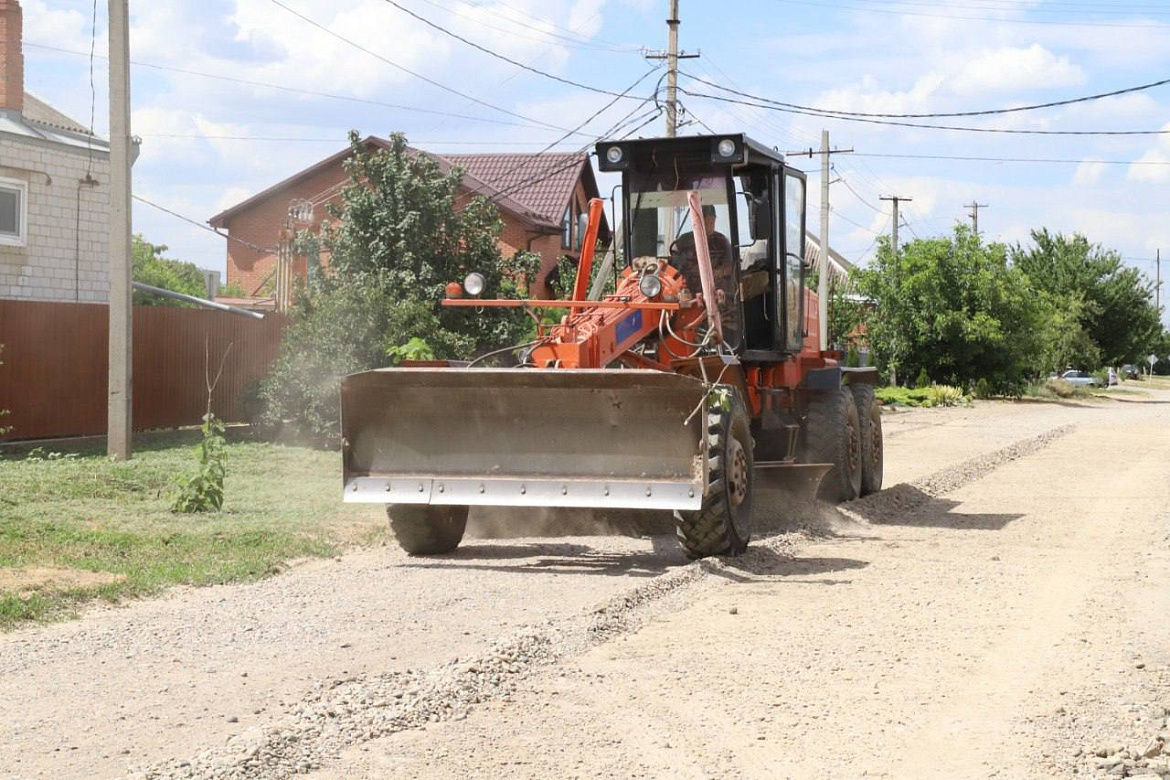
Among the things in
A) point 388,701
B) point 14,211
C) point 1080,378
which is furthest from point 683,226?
point 1080,378

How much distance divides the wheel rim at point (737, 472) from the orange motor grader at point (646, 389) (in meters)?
0.02

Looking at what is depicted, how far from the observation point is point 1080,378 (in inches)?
2729

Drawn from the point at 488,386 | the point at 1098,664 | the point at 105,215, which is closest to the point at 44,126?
the point at 105,215

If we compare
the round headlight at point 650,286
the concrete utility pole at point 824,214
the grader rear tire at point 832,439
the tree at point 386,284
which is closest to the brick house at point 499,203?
the concrete utility pole at point 824,214

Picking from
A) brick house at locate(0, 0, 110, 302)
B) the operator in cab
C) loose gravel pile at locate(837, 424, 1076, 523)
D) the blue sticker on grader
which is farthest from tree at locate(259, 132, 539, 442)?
the blue sticker on grader

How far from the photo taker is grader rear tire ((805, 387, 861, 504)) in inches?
536

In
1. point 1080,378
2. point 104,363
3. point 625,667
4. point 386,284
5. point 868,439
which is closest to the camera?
point 625,667

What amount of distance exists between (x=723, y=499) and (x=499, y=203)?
103 ft

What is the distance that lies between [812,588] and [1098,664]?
238 cm

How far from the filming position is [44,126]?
24.5m

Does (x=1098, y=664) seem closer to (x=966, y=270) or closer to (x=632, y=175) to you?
(x=632, y=175)

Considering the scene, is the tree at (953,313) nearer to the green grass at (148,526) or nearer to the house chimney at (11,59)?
the house chimney at (11,59)

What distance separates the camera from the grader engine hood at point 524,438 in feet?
31.8

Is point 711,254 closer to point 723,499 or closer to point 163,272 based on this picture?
point 723,499
